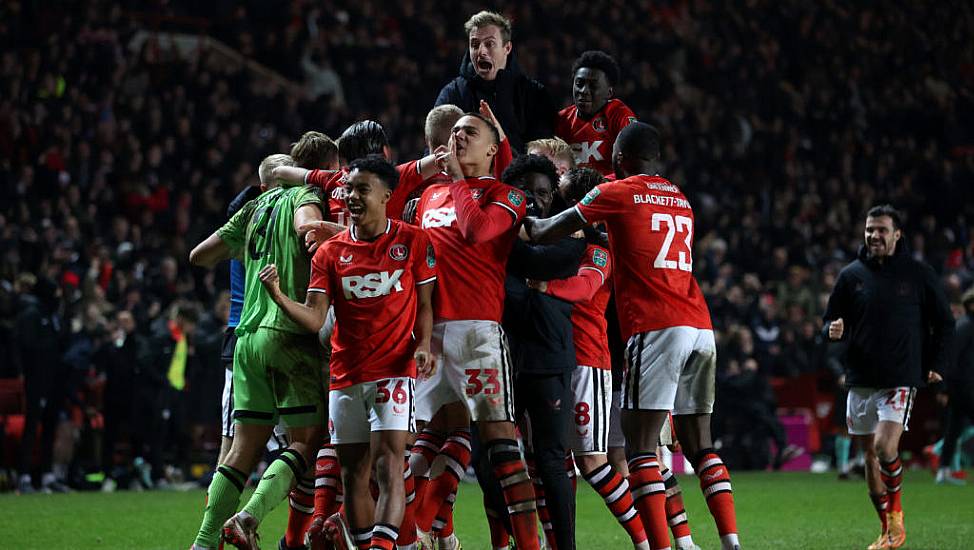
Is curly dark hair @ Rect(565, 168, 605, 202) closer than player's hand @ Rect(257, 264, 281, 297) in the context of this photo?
No

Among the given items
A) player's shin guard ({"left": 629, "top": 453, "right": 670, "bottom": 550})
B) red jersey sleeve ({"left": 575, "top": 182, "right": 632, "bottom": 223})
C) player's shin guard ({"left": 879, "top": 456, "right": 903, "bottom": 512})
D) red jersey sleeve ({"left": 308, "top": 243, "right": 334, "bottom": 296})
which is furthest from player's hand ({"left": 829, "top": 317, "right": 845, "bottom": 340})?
red jersey sleeve ({"left": 308, "top": 243, "right": 334, "bottom": 296})

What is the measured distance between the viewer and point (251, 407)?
686 cm

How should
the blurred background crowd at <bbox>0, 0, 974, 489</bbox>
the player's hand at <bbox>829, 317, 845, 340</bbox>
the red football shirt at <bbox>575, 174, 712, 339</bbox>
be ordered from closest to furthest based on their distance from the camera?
the red football shirt at <bbox>575, 174, 712, 339</bbox>, the player's hand at <bbox>829, 317, 845, 340</bbox>, the blurred background crowd at <bbox>0, 0, 974, 489</bbox>

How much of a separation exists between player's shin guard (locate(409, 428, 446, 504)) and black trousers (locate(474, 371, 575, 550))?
570mm

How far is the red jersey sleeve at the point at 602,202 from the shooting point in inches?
270

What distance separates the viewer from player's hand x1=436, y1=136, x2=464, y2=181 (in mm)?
6891

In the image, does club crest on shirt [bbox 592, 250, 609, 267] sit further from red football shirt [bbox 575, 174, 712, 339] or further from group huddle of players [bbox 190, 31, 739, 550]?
red football shirt [bbox 575, 174, 712, 339]

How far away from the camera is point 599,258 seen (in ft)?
24.6

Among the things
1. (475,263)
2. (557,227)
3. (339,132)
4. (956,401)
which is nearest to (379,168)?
(475,263)

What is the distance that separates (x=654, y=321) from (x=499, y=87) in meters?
2.03

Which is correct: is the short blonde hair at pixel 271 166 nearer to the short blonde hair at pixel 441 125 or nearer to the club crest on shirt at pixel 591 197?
the short blonde hair at pixel 441 125

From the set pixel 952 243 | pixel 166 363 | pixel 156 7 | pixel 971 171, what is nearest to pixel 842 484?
pixel 166 363

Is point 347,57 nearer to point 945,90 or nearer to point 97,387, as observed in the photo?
point 97,387

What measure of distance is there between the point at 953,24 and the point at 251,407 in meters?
27.8
